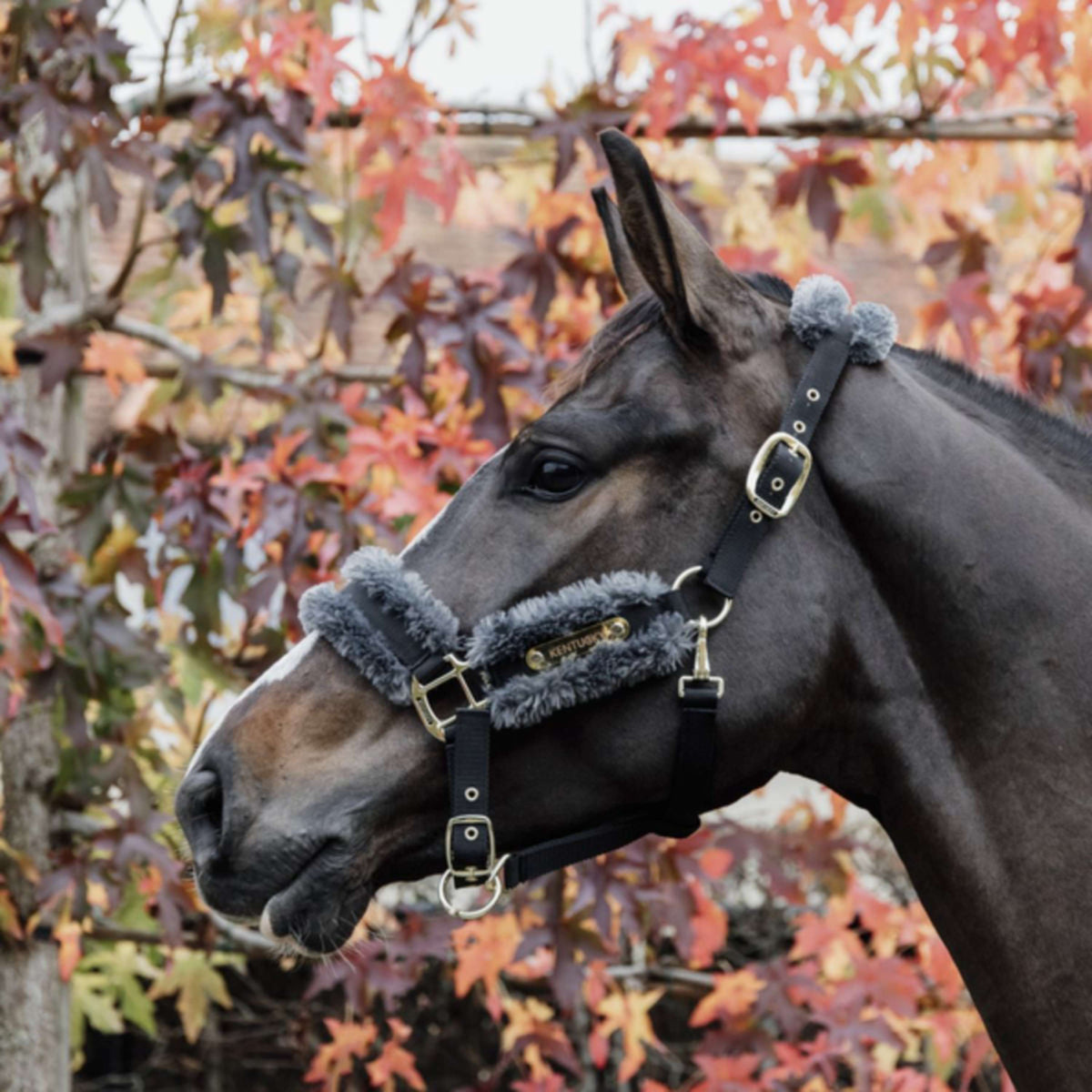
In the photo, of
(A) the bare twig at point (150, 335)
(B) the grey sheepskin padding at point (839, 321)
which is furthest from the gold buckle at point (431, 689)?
(A) the bare twig at point (150, 335)

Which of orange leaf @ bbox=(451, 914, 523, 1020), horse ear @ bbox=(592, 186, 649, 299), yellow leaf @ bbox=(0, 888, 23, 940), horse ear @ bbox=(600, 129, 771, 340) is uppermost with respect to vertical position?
horse ear @ bbox=(592, 186, 649, 299)

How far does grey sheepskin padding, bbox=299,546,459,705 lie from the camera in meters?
2.00

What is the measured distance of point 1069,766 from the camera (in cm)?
196

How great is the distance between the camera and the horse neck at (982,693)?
193 centimetres

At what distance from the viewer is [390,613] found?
2.03 metres

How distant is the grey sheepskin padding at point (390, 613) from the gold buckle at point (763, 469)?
46cm

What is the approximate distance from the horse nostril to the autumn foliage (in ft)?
3.75

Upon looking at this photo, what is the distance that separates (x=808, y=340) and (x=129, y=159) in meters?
1.93

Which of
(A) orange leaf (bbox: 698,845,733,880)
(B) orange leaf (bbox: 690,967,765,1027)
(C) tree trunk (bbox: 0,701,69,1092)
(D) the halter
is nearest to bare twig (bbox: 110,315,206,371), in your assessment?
(C) tree trunk (bbox: 0,701,69,1092)

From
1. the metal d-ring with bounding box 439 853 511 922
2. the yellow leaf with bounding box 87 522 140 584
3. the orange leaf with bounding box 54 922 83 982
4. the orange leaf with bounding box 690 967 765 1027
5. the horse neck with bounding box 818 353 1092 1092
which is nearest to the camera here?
the horse neck with bounding box 818 353 1092 1092

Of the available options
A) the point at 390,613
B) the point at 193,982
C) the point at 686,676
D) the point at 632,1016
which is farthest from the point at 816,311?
the point at 193,982

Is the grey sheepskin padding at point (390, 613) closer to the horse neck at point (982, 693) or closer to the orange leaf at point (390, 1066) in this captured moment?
the horse neck at point (982, 693)

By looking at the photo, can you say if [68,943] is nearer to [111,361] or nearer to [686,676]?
[111,361]

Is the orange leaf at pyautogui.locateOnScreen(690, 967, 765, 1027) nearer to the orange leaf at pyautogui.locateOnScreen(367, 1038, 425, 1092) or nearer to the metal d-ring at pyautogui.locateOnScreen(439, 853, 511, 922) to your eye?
the orange leaf at pyautogui.locateOnScreen(367, 1038, 425, 1092)
